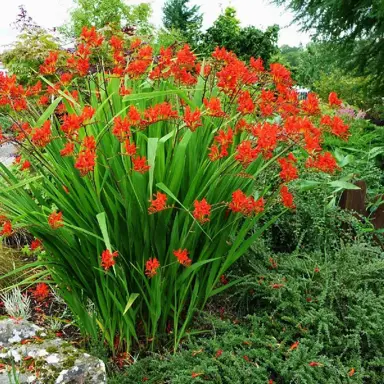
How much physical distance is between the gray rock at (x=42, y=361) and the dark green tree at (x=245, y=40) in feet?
52.6

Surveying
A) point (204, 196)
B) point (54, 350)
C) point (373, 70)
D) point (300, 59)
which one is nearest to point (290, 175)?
point (204, 196)

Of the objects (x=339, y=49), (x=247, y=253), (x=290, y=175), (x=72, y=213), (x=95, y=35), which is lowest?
→ (x=247, y=253)

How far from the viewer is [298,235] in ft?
10.2

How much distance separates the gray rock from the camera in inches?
83.0

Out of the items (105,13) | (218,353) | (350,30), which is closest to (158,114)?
(218,353)

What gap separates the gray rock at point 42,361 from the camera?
2109mm

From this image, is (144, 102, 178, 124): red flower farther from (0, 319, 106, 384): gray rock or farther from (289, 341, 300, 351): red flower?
(289, 341, 300, 351): red flower

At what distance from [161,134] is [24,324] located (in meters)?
1.04

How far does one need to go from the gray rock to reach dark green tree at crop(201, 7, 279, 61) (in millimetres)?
16038

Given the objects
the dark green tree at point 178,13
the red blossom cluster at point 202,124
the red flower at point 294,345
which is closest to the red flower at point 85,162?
the red blossom cluster at point 202,124

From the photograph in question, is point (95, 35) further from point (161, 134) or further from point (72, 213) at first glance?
point (72, 213)

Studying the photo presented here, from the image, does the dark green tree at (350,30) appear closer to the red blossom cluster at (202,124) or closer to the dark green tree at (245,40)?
the red blossom cluster at (202,124)

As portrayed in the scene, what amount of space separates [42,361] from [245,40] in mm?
17091

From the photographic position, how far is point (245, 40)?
714 inches
